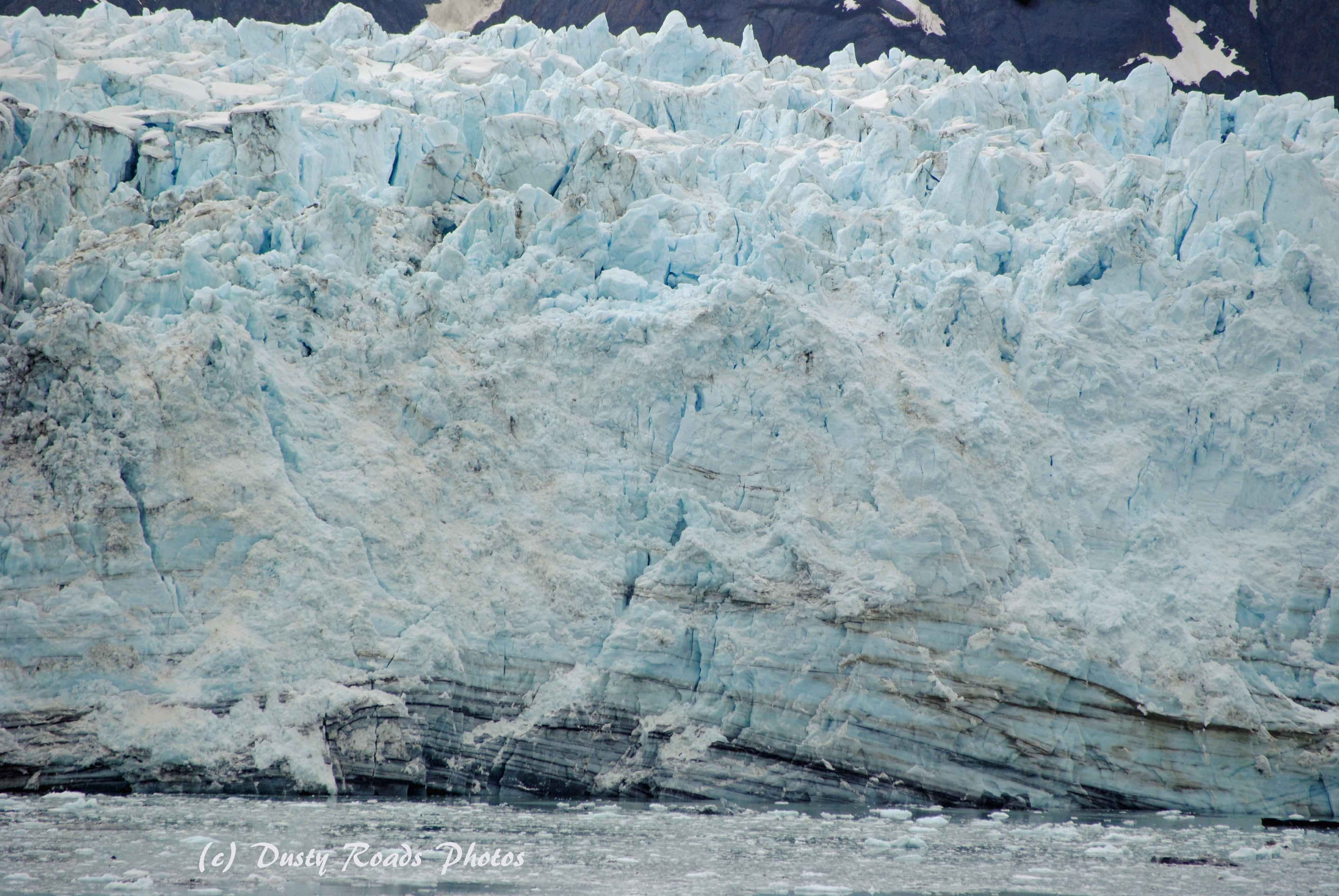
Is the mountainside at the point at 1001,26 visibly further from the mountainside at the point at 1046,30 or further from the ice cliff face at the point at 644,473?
the ice cliff face at the point at 644,473

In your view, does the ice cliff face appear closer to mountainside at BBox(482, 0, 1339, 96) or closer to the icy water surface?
the icy water surface

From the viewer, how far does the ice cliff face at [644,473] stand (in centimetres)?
1094

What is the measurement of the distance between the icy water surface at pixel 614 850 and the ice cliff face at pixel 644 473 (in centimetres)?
85

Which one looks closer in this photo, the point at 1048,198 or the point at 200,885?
the point at 200,885

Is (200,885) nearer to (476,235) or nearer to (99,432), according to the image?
(99,432)

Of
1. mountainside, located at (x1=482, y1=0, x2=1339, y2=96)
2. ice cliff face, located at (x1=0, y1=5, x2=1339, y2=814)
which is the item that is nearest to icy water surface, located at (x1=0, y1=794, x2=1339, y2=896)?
ice cliff face, located at (x1=0, y1=5, x2=1339, y2=814)

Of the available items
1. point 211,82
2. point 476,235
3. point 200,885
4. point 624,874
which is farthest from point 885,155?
point 200,885

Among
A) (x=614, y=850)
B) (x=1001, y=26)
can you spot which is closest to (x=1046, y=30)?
(x=1001, y=26)

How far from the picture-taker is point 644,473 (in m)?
12.5

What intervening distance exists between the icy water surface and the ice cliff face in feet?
2.80

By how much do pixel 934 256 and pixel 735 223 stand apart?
2.59 m

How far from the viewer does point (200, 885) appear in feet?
21.2

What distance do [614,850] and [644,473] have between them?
16.6 feet

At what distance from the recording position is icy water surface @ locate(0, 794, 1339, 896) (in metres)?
6.88
